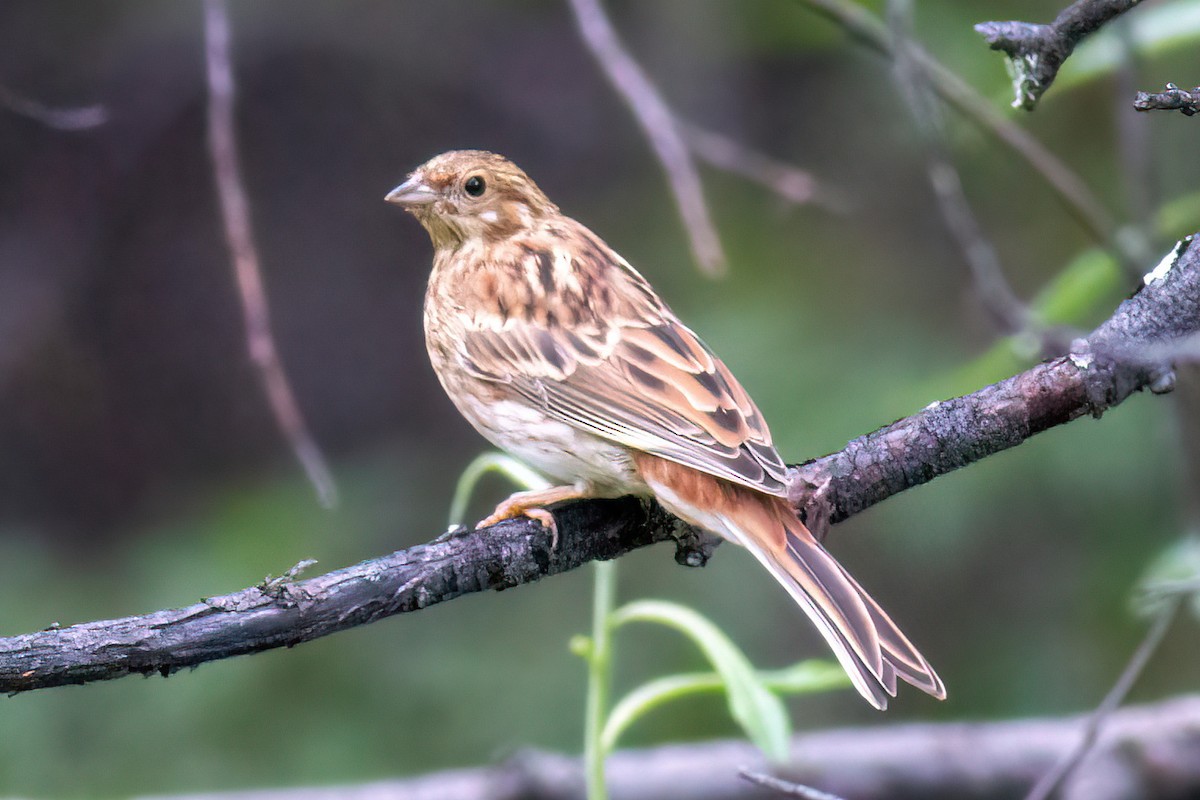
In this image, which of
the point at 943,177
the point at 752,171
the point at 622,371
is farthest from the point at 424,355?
the point at 943,177

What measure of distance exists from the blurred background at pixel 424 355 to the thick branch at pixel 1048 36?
194 centimetres

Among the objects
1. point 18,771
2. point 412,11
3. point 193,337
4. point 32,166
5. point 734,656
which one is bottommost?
point 734,656

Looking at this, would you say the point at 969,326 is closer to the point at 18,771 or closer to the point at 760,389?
the point at 760,389

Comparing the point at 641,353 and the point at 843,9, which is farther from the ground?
the point at 843,9

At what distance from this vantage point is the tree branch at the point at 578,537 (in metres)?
2.39

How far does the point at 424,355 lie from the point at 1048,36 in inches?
200

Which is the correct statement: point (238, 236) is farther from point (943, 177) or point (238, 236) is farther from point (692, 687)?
point (943, 177)

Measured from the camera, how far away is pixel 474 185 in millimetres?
4117

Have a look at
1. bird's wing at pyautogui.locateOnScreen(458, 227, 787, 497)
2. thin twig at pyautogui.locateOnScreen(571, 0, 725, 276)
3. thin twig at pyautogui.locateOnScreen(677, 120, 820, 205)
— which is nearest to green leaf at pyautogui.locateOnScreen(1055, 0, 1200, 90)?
thin twig at pyautogui.locateOnScreen(677, 120, 820, 205)

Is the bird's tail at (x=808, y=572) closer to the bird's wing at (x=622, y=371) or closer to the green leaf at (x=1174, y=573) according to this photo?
the bird's wing at (x=622, y=371)

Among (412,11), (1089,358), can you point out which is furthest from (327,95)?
(1089,358)

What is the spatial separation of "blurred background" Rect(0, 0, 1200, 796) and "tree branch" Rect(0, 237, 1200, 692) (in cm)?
147

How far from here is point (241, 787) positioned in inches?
205

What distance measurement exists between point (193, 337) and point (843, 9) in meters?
4.31
